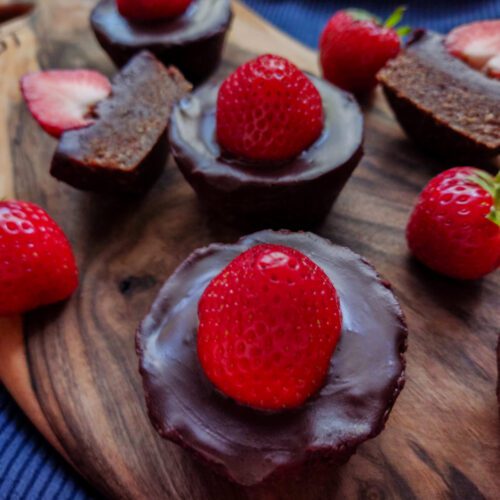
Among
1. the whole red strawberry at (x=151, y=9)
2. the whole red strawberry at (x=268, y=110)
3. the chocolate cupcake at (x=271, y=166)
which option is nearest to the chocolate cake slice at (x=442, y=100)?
the chocolate cupcake at (x=271, y=166)

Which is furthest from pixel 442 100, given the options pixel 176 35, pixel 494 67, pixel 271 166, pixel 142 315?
pixel 142 315

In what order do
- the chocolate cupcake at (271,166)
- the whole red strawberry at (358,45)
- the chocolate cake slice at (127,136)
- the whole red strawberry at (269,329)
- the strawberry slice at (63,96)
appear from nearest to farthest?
1. the whole red strawberry at (269,329)
2. the chocolate cupcake at (271,166)
3. the chocolate cake slice at (127,136)
4. the strawberry slice at (63,96)
5. the whole red strawberry at (358,45)

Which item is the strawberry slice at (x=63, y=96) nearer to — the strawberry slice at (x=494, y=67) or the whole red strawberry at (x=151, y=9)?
the whole red strawberry at (x=151, y=9)

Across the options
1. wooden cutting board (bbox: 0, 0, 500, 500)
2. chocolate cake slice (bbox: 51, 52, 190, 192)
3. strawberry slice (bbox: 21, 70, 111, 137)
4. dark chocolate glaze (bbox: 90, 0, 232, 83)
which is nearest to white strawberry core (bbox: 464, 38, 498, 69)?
wooden cutting board (bbox: 0, 0, 500, 500)

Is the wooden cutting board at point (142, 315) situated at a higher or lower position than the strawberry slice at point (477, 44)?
lower

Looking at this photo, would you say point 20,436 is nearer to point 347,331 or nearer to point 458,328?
point 347,331

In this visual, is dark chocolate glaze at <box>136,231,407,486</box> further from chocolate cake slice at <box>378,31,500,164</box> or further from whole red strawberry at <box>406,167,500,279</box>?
chocolate cake slice at <box>378,31,500,164</box>
